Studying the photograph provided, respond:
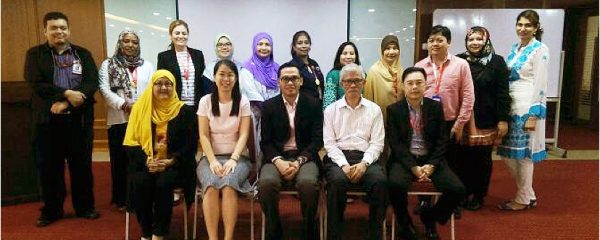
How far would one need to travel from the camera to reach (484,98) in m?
3.32

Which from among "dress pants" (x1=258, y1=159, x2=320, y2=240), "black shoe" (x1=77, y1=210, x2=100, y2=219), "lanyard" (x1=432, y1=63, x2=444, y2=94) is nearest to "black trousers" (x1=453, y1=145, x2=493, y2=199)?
"lanyard" (x1=432, y1=63, x2=444, y2=94)

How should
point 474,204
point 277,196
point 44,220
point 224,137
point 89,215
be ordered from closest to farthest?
point 277,196 → point 224,137 → point 44,220 → point 89,215 → point 474,204

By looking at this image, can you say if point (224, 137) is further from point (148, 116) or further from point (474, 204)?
point (474, 204)

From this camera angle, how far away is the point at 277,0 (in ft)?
19.1

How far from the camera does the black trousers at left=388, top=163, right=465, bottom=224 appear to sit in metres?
2.75

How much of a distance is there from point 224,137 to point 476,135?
1.86 metres

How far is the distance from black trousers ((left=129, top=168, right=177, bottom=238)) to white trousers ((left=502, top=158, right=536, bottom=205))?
2.66 metres

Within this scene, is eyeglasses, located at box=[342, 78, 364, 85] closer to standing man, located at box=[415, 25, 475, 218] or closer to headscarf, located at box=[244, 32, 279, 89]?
standing man, located at box=[415, 25, 475, 218]

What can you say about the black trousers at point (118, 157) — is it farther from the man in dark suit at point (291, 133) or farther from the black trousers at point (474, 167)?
the black trousers at point (474, 167)

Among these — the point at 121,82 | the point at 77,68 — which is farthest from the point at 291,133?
the point at 77,68

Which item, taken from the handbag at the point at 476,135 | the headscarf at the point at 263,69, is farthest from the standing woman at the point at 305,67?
the handbag at the point at 476,135

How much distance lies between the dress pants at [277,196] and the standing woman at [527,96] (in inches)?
67.0

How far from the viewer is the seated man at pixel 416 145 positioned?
2855mm

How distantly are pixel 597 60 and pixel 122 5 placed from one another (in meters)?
7.40
